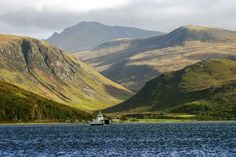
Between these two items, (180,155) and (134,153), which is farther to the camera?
(134,153)

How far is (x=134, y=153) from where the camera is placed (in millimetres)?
131000

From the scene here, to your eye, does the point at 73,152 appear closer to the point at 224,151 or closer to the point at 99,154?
the point at 99,154

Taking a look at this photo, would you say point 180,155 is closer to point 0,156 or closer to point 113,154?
point 113,154

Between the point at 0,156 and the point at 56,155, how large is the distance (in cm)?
1358

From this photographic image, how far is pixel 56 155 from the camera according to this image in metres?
127

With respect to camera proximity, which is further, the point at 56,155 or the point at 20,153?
the point at 20,153

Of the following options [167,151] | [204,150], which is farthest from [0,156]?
[204,150]

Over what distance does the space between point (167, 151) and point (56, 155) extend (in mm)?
29401

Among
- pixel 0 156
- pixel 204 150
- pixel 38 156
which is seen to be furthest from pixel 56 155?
pixel 204 150

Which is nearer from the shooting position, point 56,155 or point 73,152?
point 56,155

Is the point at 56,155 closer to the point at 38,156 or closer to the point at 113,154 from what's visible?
the point at 38,156

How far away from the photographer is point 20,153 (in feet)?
445

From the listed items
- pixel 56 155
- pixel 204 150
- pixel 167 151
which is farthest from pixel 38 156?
pixel 204 150

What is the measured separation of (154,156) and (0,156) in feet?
123
